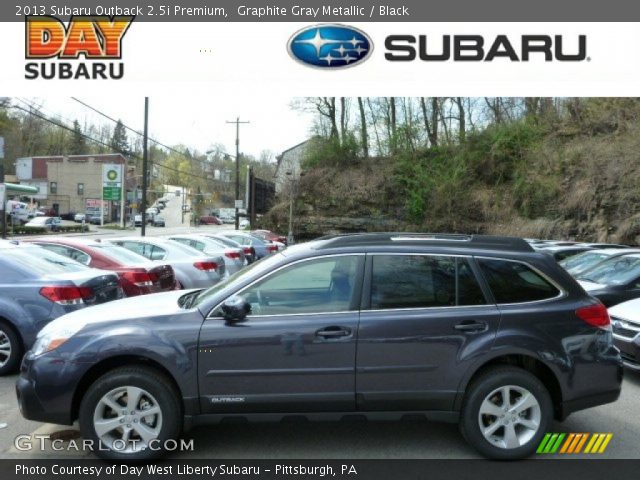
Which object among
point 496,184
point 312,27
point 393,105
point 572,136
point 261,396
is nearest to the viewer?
point 261,396

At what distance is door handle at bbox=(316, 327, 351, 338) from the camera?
3.89 meters

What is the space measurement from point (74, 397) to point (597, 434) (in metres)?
4.15

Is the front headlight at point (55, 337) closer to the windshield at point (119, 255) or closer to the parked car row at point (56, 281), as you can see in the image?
the parked car row at point (56, 281)

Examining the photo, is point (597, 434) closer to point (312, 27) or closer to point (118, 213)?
point (312, 27)

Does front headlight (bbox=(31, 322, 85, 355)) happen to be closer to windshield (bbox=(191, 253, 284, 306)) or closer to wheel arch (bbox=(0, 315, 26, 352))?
windshield (bbox=(191, 253, 284, 306))

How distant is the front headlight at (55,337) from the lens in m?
3.94

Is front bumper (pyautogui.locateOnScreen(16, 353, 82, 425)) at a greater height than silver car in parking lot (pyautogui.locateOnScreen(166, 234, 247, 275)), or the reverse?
silver car in parking lot (pyautogui.locateOnScreen(166, 234, 247, 275))

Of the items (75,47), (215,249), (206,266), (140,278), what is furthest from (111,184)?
(140,278)

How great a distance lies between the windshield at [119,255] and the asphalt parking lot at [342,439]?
163 inches

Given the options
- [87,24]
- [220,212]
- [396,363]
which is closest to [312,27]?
[87,24]

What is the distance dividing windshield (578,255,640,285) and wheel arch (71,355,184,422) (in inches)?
281

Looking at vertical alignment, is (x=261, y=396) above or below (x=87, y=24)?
below

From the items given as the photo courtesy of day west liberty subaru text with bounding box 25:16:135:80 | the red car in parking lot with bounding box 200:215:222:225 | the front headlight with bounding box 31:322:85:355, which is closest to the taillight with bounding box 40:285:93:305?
the front headlight with bounding box 31:322:85:355

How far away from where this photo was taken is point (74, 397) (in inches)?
154
